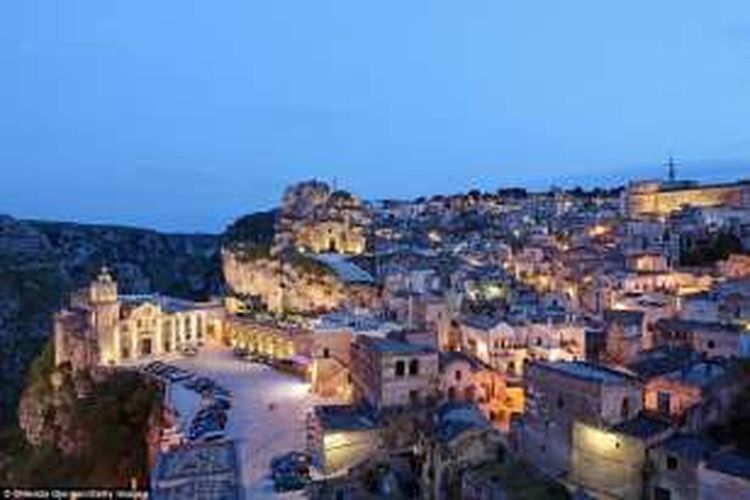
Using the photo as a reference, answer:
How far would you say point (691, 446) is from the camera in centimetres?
2556

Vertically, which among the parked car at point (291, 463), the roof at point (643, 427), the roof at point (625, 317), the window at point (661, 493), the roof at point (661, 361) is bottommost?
the parked car at point (291, 463)

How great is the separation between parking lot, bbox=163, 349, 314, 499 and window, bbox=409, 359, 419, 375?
3838mm

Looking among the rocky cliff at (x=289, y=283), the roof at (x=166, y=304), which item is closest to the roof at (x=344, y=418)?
the roof at (x=166, y=304)

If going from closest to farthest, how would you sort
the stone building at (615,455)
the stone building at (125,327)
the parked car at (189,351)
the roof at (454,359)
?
1. the stone building at (615,455)
2. the roof at (454,359)
3. the stone building at (125,327)
4. the parked car at (189,351)

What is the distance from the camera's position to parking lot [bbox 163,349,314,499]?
103 feet

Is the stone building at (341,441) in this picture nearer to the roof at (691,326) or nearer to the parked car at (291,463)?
the parked car at (291,463)

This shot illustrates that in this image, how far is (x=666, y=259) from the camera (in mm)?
51812

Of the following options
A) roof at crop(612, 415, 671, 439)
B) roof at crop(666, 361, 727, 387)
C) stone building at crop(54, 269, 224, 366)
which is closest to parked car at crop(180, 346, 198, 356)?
stone building at crop(54, 269, 224, 366)

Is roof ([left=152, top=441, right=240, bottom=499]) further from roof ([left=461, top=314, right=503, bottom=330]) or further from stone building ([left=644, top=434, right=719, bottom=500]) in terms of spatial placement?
roof ([left=461, top=314, right=503, bottom=330])

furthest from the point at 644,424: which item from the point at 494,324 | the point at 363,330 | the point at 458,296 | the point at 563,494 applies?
the point at 458,296

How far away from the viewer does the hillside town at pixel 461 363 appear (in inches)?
1118

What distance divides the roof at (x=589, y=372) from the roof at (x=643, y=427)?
1264mm

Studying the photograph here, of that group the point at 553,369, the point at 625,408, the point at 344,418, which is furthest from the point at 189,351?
the point at 625,408

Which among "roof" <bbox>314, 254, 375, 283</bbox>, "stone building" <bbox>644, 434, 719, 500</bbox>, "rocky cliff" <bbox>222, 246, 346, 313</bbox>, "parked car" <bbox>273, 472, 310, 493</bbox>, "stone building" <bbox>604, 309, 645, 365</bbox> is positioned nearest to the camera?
"stone building" <bbox>644, 434, 719, 500</bbox>
